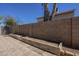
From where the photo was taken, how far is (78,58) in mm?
5223

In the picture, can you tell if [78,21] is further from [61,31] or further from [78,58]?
[78,58]

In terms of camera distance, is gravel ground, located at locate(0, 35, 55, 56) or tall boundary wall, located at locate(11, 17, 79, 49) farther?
gravel ground, located at locate(0, 35, 55, 56)

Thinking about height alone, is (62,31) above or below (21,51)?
above

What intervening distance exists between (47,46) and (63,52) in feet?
5.02

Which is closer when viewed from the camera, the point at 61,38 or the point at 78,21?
the point at 78,21

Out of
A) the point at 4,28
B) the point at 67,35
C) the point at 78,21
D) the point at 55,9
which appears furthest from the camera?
the point at 4,28


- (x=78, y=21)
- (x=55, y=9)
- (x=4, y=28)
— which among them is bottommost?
(x=4, y=28)

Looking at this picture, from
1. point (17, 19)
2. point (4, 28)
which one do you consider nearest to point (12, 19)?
point (17, 19)

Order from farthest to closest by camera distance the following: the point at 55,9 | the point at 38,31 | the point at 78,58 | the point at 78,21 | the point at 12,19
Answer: the point at 12,19 < the point at 55,9 < the point at 38,31 < the point at 78,21 < the point at 78,58

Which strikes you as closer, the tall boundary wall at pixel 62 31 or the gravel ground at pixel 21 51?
the tall boundary wall at pixel 62 31

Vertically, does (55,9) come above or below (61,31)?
above

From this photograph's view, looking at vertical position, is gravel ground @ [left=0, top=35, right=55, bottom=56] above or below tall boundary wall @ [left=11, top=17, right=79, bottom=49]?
below

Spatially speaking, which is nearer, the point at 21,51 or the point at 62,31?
the point at 21,51

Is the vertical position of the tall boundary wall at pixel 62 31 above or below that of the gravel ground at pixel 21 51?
above
